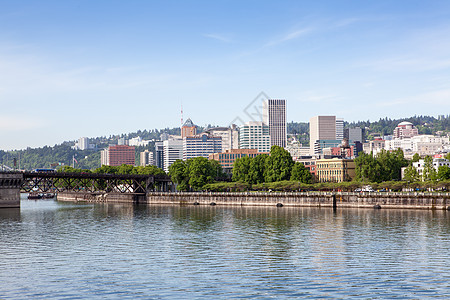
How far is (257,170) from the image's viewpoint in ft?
638

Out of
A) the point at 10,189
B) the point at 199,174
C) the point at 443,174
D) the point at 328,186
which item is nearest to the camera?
the point at 10,189

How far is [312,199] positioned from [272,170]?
42.9m

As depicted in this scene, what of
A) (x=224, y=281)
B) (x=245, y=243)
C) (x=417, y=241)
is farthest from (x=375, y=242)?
(x=224, y=281)

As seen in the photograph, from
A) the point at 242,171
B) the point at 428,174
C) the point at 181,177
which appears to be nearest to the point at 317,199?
the point at 428,174

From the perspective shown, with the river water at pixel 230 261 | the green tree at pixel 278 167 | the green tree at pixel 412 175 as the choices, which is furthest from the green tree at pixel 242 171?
the river water at pixel 230 261

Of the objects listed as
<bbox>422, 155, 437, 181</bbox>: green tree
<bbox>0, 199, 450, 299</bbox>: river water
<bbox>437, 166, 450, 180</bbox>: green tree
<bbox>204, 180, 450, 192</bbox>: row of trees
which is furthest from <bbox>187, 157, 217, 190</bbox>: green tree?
<bbox>0, 199, 450, 299</bbox>: river water

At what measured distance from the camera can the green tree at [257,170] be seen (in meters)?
192

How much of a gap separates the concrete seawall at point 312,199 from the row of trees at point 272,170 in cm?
2399

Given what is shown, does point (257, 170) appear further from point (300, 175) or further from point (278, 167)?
point (300, 175)

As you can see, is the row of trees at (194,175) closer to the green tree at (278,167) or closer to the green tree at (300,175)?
the green tree at (278,167)

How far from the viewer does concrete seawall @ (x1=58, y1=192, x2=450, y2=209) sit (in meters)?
128

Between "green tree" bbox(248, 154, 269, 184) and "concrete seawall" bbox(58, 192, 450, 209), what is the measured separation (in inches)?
918

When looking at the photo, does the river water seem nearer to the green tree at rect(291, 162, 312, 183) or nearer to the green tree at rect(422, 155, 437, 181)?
the green tree at rect(422, 155, 437, 181)

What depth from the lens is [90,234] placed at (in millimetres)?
87000
